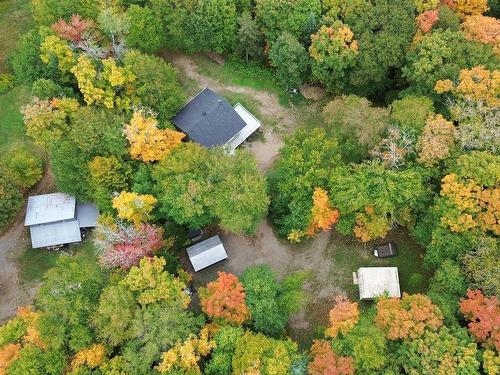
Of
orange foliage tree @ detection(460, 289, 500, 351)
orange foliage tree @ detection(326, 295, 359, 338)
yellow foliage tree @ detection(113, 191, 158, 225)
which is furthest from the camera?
yellow foliage tree @ detection(113, 191, 158, 225)

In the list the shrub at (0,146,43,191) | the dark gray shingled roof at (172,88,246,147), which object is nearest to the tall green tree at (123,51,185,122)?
the dark gray shingled roof at (172,88,246,147)

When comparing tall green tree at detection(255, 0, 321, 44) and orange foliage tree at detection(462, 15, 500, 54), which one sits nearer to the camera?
orange foliage tree at detection(462, 15, 500, 54)

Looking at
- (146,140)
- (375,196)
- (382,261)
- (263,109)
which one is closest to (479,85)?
(375,196)

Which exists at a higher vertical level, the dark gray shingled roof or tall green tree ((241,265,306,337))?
the dark gray shingled roof

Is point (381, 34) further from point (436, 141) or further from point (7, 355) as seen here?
point (7, 355)

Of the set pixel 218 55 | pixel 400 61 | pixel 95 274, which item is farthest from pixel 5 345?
pixel 400 61

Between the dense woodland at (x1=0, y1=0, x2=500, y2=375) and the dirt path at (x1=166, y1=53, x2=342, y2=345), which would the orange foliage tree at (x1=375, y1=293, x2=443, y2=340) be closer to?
the dense woodland at (x1=0, y1=0, x2=500, y2=375)

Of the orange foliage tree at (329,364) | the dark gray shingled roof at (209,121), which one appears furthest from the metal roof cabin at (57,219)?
the orange foliage tree at (329,364)
